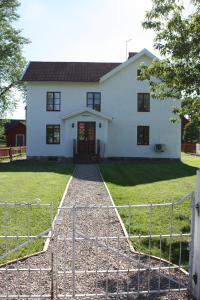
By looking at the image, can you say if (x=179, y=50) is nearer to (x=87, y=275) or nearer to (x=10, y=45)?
(x=87, y=275)

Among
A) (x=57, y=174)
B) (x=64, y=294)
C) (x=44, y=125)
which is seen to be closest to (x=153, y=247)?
(x=64, y=294)

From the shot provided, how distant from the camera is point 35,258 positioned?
6.81m

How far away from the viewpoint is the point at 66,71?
108 feet

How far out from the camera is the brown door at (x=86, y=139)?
30.8m

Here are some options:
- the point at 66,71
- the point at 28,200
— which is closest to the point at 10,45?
the point at 66,71

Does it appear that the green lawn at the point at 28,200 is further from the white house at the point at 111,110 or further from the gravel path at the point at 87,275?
the white house at the point at 111,110

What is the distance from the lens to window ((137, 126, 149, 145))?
3200 centimetres

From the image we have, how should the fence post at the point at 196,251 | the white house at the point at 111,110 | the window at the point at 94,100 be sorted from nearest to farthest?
1. the fence post at the point at 196,251
2. the white house at the point at 111,110
3. the window at the point at 94,100

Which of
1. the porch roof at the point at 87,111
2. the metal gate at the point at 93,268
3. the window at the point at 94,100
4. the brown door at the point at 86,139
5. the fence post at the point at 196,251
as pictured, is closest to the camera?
the fence post at the point at 196,251

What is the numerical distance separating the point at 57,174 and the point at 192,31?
1154 cm

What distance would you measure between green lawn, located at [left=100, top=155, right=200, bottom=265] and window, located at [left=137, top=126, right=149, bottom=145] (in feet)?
30.2

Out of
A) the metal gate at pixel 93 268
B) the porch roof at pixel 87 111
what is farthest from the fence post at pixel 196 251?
the porch roof at pixel 87 111

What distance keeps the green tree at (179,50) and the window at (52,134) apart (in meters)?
19.2

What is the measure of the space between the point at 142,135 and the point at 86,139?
4328 mm
